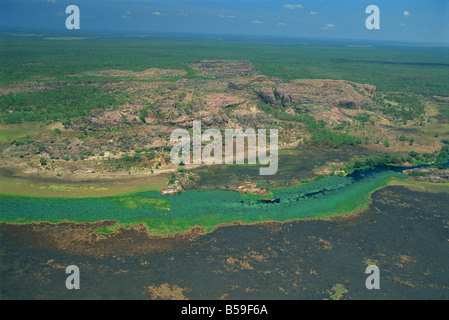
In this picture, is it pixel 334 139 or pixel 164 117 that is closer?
pixel 334 139

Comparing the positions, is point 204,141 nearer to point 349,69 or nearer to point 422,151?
point 422,151

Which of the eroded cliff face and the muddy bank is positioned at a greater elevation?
the eroded cliff face

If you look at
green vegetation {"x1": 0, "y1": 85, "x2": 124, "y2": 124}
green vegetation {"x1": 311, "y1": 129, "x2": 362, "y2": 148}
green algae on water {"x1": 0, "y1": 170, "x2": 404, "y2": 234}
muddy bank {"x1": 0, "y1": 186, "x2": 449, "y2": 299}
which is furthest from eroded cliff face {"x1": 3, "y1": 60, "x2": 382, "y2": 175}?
muddy bank {"x1": 0, "y1": 186, "x2": 449, "y2": 299}

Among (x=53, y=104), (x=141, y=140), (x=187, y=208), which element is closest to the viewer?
(x=187, y=208)

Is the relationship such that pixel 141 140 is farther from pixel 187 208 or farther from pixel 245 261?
pixel 245 261

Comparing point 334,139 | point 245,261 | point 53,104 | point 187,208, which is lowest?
point 245,261

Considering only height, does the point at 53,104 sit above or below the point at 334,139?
above

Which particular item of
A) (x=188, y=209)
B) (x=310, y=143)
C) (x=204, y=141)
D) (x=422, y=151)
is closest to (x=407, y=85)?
(x=422, y=151)

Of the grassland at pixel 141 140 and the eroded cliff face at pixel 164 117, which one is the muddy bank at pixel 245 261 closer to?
the grassland at pixel 141 140

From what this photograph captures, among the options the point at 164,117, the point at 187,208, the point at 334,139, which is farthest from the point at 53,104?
the point at 334,139

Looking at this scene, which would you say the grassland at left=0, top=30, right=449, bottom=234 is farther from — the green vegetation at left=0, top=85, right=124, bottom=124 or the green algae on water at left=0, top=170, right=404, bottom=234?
the green vegetation at left=0, top=85, right=124, bottom=124

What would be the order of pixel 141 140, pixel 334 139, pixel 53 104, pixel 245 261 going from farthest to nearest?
pixel 53 104 < pixel 334 139 < pixel 141 140 < pixel 245 261
